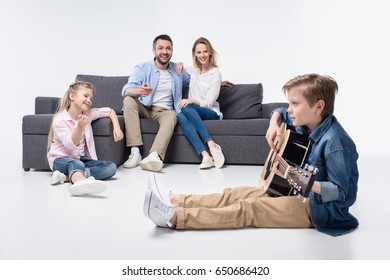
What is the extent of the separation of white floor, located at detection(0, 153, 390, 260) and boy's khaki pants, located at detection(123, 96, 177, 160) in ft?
Result: 3.14

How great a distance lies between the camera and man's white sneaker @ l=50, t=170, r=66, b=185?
263 centimetres

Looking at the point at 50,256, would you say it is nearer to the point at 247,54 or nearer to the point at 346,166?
the point at 346,166

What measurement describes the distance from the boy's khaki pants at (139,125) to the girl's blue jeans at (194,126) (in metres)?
0.09

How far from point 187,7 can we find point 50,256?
432 cm

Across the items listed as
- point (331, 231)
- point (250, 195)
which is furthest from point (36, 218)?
point (331, 231)

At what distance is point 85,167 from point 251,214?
1420mm

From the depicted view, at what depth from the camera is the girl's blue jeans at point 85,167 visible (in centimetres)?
264

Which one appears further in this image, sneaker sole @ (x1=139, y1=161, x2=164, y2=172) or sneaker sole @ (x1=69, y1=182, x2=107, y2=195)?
sneaker sole @ (x1=139, y1=161, x2=164, y2=172)

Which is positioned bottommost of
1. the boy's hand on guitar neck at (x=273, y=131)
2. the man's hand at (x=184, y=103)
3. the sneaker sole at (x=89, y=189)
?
the sneaker sole at (x=89, y=189)

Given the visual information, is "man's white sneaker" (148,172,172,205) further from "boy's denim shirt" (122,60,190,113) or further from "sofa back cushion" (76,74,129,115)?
"sofa back cushion" (76,74,129,115)

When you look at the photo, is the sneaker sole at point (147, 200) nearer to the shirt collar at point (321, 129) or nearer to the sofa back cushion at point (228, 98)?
the shirt collar at point (321, 129)

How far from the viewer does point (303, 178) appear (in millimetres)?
1496

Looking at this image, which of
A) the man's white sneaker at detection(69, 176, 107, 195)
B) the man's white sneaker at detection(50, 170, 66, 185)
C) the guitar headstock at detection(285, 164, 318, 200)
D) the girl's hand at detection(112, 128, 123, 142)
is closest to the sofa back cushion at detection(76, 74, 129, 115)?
the girl's hand at detection(112, 128, 123, 142)

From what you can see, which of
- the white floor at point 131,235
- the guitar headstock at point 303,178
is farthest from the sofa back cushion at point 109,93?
the guitar headstock at point 303,178
